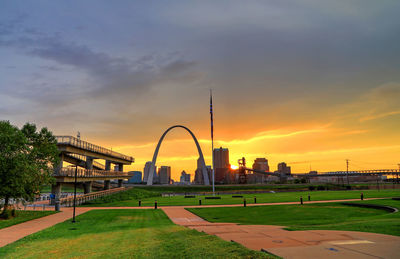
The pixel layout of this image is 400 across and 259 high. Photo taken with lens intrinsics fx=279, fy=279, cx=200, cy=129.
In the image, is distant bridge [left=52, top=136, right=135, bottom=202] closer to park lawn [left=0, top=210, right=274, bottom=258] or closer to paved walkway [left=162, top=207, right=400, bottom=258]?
park lawn [left=0, top=210, right=274, bottom=258]

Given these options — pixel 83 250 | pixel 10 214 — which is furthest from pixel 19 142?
pixel 83 250

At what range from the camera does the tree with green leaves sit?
1180 inches

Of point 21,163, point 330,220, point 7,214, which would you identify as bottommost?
point 7,214

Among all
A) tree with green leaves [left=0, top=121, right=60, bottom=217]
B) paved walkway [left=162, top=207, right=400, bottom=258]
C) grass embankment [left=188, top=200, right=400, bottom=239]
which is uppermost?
tree with green leaves [left=0, top=121, right=60, bottom=217]

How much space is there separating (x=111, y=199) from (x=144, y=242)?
40.2m

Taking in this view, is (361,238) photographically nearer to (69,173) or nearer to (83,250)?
(83,250)

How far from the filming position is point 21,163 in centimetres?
3070

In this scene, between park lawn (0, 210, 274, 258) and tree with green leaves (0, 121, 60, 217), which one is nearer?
park lawn (0, 210, 274, 258)

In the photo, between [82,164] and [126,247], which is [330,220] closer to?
[126,247]

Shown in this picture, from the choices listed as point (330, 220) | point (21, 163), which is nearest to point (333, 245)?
point (330, 220)

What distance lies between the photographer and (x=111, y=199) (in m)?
51.8

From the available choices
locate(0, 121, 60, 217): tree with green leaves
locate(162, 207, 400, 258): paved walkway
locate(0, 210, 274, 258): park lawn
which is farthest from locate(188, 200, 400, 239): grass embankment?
locate(0, 121, 60, 217): tree with green leaves

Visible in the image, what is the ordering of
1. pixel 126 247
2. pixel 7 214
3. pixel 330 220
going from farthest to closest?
pixel 7 214 → pixel 330 220 → pixel 126 247

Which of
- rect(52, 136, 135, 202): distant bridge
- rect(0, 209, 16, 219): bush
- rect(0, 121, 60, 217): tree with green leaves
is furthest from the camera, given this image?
rect(52, 136, 135, 202): distant bridge
